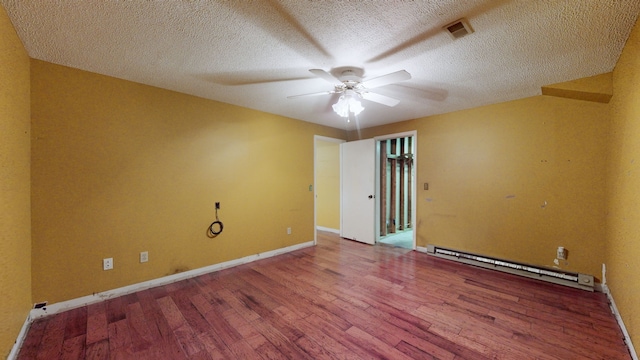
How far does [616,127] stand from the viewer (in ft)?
7.23

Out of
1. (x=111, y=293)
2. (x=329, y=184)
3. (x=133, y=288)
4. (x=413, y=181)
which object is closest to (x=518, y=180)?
(x=413, y=181)

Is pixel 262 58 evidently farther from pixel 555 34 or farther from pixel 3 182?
pixel 555 34

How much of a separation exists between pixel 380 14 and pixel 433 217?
3.25 m

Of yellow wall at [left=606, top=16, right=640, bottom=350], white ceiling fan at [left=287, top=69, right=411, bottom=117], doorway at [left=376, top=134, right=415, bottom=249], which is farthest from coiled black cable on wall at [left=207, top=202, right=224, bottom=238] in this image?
yellow wall at [left=606, top=16, right=640, bottom=350]

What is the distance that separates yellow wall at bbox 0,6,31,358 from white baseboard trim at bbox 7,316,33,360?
0.06 metres

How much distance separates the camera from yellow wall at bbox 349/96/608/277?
2.61m

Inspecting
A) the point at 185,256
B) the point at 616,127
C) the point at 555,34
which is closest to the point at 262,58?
the point at 555,34

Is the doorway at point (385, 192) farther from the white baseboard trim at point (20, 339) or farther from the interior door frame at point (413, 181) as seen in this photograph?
the white baseboard trim at point (20, 339)

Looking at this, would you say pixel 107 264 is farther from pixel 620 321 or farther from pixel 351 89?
pixel 620 321

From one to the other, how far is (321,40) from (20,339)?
321cm

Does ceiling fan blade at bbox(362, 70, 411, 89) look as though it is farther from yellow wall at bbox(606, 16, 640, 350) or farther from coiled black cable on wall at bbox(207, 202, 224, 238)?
coiled black cable on wall at bbox(207, 202, 224, 238)

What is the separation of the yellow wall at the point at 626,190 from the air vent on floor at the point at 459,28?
1099mm

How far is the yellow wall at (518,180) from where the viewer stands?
2609mm

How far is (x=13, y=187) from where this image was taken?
1.67 meters
